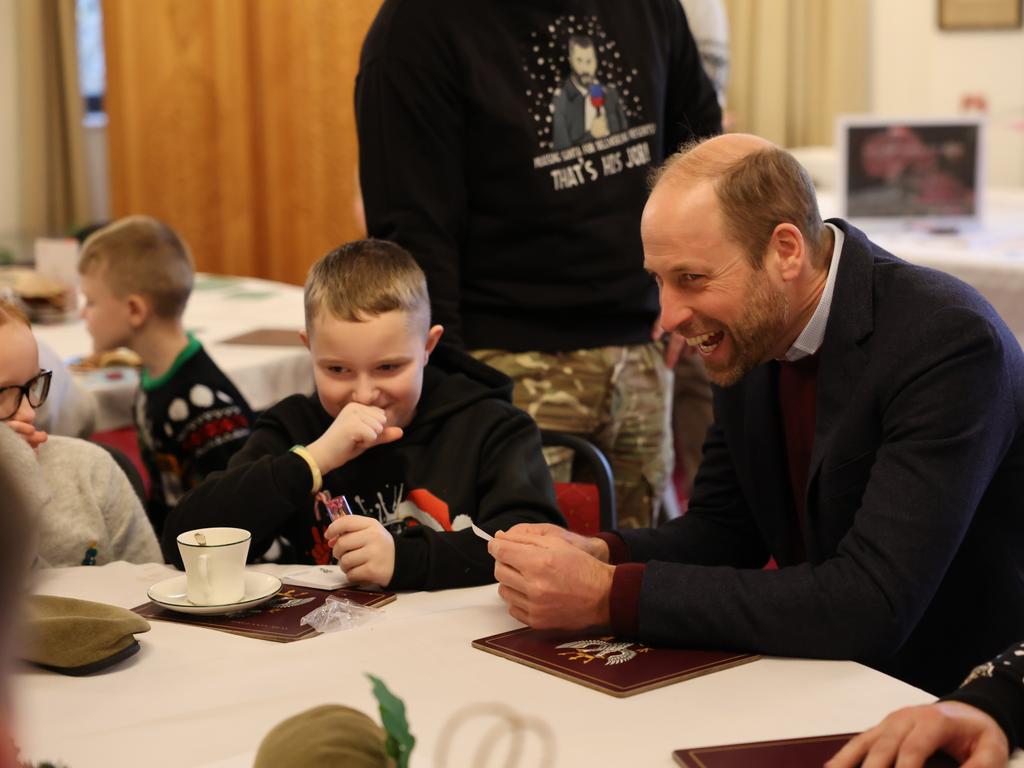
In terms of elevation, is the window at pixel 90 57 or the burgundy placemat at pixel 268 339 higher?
the window at pixel 90 57

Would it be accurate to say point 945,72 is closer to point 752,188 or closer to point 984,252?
point 984,252

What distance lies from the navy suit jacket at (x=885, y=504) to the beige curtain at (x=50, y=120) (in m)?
6.45

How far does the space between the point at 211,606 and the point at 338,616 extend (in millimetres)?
161

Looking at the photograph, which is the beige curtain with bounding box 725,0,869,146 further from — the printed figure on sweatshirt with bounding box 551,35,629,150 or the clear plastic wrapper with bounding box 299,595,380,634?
the clear plastic wrapper with bounding box 299,595,380,634

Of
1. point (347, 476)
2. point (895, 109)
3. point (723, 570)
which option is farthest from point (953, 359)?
point (895, 109)

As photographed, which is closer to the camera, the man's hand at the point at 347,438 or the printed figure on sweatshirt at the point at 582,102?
the man's hand at the point at 347,438

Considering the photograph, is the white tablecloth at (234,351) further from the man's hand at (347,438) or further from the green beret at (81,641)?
the green beret at (81,641)

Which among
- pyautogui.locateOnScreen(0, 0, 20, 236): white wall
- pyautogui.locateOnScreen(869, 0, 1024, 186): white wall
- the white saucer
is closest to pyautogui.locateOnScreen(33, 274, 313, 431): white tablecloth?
the white saucer

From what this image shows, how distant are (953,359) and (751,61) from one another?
546 cm

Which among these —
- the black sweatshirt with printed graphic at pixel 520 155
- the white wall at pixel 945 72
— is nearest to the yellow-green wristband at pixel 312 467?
the black sweatshirt with printed graphic at pixel 520 155

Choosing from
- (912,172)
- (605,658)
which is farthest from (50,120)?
(605,658)

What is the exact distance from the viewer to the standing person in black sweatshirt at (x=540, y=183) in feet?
7.73

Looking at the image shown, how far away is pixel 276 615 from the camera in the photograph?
5.15ft

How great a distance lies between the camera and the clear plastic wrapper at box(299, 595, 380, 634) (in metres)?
1.52
